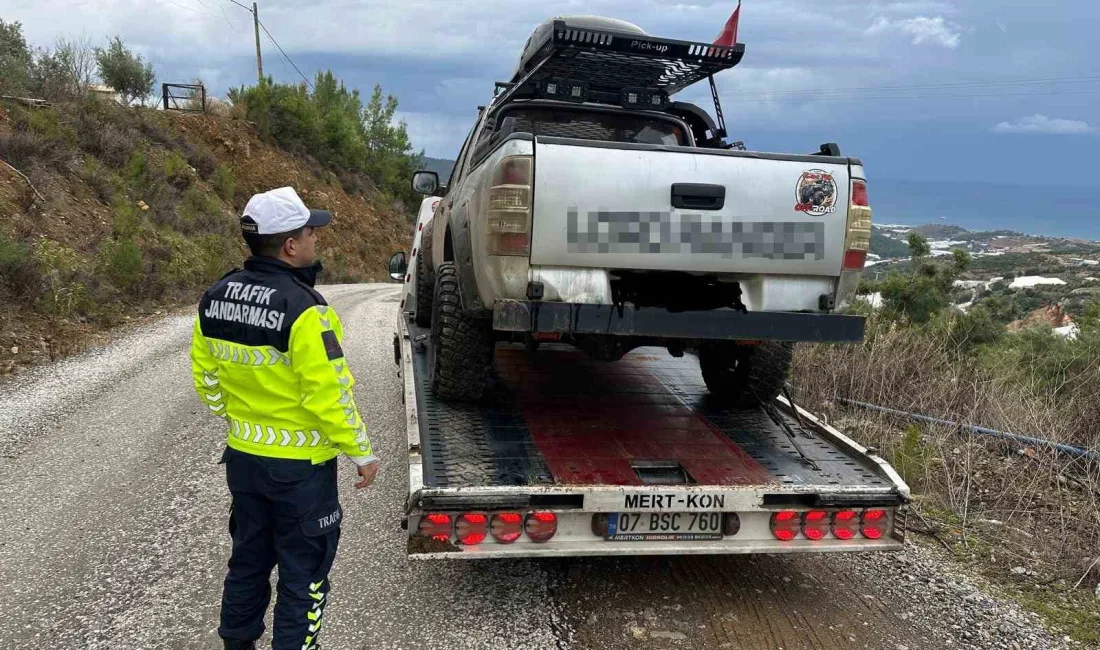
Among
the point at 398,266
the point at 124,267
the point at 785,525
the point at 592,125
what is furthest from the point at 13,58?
the point at 785,525

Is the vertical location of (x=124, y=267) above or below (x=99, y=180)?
below

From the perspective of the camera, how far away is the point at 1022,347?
7.62 meters

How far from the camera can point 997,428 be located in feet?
17.3

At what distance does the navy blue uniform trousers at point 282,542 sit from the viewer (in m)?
2.49

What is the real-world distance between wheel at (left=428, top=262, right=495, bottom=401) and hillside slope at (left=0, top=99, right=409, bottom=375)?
207 inches

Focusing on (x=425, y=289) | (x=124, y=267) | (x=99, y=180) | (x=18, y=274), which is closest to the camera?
(x=425, y=289)

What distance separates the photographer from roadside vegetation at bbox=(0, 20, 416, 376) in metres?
9.22

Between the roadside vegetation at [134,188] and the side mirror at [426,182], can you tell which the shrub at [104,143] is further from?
the side mirror at [426,182]

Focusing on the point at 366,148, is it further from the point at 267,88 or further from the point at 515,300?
the point at 515,300

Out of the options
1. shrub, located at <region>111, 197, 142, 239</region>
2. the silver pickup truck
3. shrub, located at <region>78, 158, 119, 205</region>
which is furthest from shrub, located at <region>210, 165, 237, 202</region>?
the silver pickup truck

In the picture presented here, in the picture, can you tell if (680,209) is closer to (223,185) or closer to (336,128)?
(223,185)

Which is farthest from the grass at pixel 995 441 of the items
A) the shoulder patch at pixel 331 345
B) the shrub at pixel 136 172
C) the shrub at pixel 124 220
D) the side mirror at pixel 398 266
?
the shrub at pixel 136 172

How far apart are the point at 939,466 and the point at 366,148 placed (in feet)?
122

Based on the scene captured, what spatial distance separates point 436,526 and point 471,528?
142mm
